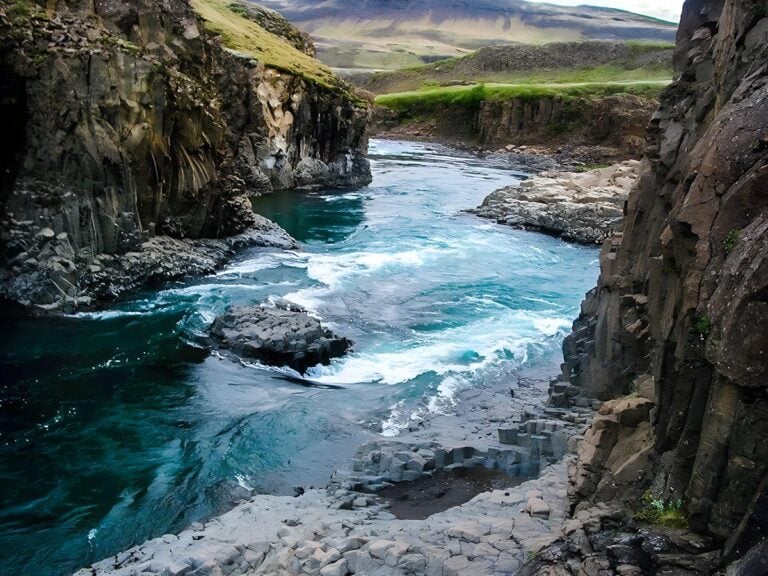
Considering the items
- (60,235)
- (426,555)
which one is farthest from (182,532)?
(60,235)

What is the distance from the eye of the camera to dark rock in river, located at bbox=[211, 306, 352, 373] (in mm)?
26719

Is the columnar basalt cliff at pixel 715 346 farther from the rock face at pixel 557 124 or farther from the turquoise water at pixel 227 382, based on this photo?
the rock face at pixel 557 124

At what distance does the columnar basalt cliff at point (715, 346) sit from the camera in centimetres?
888

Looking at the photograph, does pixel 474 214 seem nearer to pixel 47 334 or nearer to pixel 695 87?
pixel 47 334

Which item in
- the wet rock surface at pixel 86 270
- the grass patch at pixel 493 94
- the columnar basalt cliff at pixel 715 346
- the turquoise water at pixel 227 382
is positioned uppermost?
the grass patch at pixel 493 94

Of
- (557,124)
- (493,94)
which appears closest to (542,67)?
(493,94)

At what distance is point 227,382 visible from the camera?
82.3 ft

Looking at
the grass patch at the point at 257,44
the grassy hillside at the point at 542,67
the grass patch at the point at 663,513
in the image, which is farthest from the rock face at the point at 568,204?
the grassy hillside at the point at 542,67

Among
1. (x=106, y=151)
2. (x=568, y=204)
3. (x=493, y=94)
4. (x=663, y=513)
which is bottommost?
(x=568, y=204)

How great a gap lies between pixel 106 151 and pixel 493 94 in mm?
89152

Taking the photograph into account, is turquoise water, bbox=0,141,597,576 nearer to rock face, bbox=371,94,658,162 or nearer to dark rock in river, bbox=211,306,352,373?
dark rock in river, bbox=211,306,352,373

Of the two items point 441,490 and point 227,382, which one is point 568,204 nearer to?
point 227,382

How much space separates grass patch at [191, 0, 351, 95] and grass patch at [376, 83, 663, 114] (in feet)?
139

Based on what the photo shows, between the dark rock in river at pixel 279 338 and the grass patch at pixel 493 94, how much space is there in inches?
3273
